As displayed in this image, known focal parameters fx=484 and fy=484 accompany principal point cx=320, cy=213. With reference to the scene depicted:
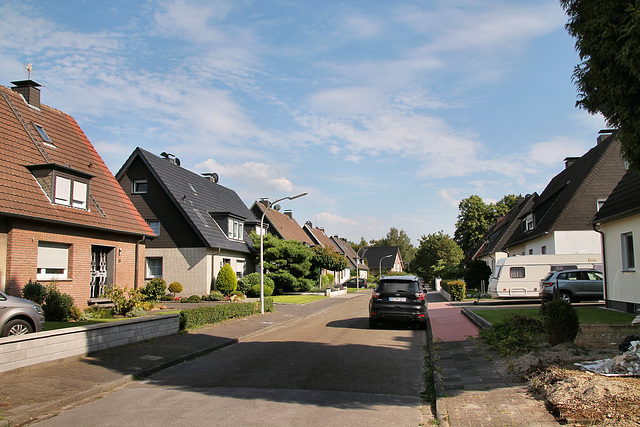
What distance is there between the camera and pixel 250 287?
29.8m

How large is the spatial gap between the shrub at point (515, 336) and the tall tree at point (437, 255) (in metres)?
43.7

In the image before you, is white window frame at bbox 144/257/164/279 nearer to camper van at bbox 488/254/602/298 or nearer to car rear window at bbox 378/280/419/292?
car rear window at bbox 378/280/419/292

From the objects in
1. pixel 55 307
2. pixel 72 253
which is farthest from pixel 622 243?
pixel 72 253

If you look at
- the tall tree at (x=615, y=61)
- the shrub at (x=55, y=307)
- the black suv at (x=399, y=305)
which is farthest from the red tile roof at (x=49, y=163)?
the tall tree at (x=615, y=61)

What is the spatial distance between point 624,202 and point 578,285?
19.1 ft

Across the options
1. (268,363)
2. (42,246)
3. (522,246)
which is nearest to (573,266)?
(522,246)

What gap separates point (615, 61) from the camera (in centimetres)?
649

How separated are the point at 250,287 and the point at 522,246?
18.7 meters

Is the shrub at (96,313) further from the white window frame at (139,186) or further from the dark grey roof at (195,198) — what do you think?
the white window frame at (139,186)

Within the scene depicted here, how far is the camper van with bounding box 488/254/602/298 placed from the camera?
77.3 feet

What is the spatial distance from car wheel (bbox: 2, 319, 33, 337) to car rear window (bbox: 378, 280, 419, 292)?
→ 9955 millimetres

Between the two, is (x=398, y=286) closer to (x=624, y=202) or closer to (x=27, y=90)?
(x=624, y=202)

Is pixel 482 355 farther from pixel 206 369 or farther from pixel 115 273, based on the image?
pixel 115 273

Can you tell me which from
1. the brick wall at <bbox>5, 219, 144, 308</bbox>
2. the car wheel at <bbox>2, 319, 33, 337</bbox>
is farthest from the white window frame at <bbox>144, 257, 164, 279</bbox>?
the car wheel at <bbox>2, 319, 33, 337</bbox>
